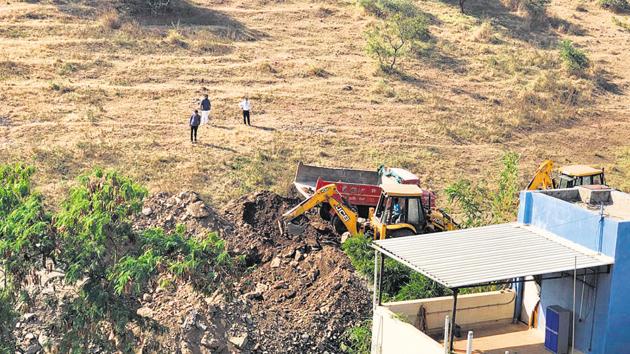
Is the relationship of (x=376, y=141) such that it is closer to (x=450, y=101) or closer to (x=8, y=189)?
(x=450, y=101)

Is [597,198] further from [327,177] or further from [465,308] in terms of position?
[327,177]

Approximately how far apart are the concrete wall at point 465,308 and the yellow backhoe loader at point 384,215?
435cm

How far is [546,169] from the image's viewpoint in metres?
22.4

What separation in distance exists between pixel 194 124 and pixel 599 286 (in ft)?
52.5

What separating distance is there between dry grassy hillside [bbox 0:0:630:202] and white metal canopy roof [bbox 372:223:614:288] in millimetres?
10935

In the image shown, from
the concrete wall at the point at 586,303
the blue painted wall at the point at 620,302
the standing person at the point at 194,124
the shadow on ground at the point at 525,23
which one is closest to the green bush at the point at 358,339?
the concrete wall at the point at 586,303

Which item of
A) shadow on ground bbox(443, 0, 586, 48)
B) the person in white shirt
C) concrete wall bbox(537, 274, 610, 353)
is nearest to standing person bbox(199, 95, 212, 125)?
the person in white shirt

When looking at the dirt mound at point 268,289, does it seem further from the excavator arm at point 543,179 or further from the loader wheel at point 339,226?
the excavator arm at point 543,179

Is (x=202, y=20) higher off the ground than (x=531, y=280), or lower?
higher

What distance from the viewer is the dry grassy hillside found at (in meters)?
25.7

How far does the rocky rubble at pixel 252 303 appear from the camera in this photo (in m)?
14.2

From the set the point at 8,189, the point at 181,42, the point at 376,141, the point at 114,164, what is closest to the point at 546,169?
the point at 376,141

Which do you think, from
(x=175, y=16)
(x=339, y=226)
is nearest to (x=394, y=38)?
(x=175, y=16)

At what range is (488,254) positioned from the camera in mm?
12609
